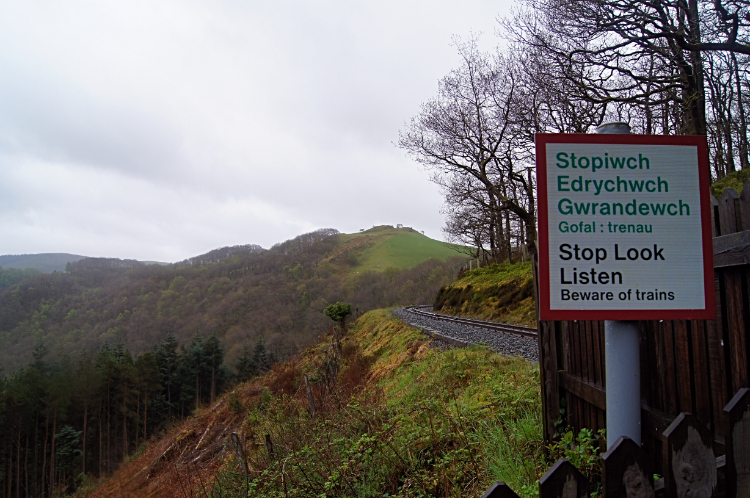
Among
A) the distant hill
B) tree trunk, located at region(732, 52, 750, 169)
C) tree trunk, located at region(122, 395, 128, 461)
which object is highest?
tree trunk, located at region(732, 52, 750, 169)

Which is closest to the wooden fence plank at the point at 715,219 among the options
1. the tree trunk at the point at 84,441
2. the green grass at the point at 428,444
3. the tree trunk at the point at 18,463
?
the green grass at the point at 428,444

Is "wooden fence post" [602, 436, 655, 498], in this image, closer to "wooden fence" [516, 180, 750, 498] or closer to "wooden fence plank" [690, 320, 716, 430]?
"wooden fence" [516, 180, 750, 498]

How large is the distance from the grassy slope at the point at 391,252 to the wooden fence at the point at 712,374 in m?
139

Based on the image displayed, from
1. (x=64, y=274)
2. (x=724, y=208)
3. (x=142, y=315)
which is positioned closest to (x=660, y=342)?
(x=724, y=208)

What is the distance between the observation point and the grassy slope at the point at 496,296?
16939mm

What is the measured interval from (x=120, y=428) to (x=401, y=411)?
51285 millimetres

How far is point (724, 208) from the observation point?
2025 millimetres

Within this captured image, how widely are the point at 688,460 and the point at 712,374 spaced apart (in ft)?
2.33

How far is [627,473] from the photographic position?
1486 mm

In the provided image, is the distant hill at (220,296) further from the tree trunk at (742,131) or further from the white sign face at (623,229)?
the white sign face at (623,229)

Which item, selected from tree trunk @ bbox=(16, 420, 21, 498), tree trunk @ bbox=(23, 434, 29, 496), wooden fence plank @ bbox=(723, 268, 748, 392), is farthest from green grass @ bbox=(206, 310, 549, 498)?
tree trunk @ bbox=(23, 434, 29, 496)

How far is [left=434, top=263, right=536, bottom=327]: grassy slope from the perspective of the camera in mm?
16939

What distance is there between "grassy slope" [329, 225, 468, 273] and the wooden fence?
456 ft

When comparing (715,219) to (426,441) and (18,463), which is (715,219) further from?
(18,463)
